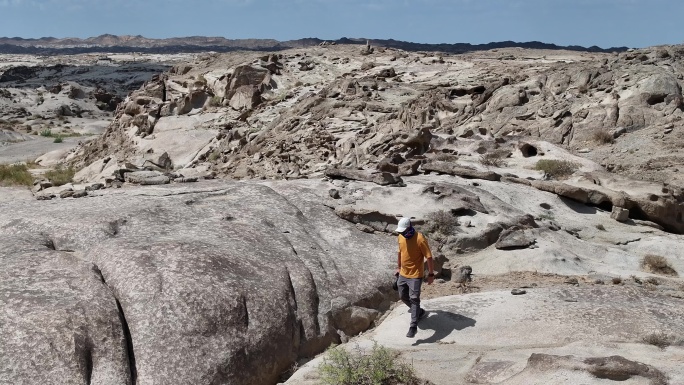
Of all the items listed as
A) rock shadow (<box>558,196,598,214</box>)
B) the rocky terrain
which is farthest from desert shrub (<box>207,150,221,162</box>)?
rock shadow (<box>558,196,598,214</box>)

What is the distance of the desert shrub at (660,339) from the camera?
22.4 feet

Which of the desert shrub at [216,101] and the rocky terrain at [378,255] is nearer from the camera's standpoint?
the rocky terrain at [378,255]

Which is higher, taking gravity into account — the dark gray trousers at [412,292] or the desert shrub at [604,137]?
the desert shrub at [604,137]

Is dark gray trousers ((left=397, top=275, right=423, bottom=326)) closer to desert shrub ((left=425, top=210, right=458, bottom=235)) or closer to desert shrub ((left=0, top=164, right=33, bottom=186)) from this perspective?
desert shrub ((left=425, top=210, right=458, bottom=235))

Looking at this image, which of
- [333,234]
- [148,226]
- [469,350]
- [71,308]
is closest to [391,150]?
[333,234]

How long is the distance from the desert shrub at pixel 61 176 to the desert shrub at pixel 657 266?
15.2 metres

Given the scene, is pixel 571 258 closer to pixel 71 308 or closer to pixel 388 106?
A: pixel 71 308

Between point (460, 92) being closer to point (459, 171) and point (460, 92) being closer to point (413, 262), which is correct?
point (459, 171)

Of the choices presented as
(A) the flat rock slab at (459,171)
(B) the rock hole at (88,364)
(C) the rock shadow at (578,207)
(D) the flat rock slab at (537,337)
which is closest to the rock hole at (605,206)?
(C) the rock shadow at (578,207)

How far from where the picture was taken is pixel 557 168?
14.4 meters

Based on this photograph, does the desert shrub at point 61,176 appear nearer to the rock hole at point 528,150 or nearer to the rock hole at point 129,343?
the rock hole at point 528,150

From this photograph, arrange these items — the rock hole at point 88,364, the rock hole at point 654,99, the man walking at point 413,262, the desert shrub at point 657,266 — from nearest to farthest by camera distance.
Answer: the rock hole at point 88,364, the man walking at point 413,262, the desert shrub at point 657,266, the rock hole at point 654,99

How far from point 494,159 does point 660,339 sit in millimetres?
8638

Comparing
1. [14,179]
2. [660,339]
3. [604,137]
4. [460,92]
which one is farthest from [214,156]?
[660,339]
